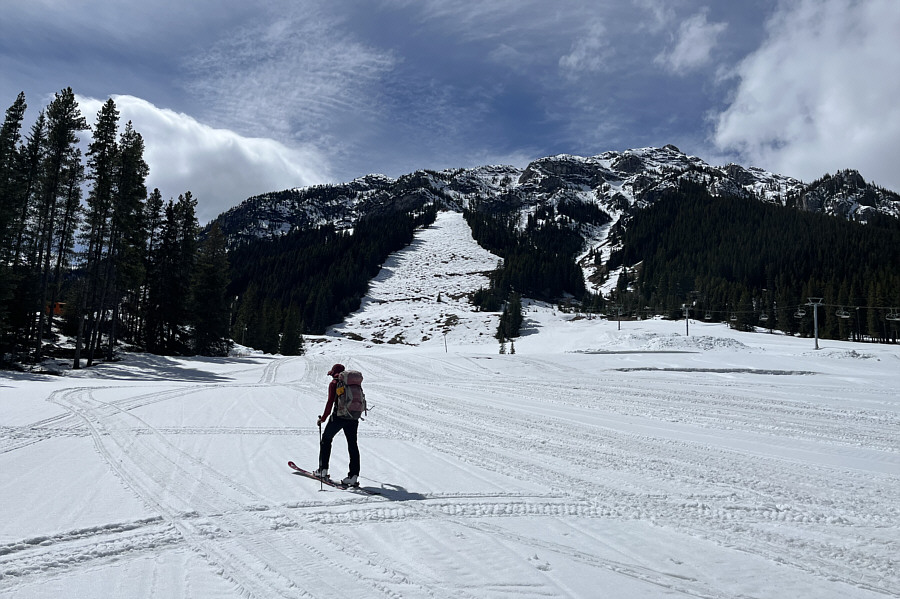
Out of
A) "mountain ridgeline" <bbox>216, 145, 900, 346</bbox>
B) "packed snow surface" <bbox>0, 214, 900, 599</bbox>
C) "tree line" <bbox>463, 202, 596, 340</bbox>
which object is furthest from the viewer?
"tree line" <bbox>463, 202, 596, 340</bbox>

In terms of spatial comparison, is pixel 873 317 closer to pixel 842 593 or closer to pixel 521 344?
pixel 521 344

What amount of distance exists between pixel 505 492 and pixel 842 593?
12.5 feet

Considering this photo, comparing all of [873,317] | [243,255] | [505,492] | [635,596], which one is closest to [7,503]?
[505,492]

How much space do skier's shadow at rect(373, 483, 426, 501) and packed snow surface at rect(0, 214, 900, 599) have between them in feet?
0.14

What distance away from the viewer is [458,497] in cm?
679

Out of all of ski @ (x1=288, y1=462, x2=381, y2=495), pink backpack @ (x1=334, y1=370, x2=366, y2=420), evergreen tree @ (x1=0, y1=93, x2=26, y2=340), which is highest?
evergreen tree @ (x1=0, y1=93, x2=26, y2=340)

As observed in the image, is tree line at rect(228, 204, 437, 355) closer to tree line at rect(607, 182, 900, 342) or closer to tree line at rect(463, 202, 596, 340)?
tree line at rect(463, 202, 596, 340)

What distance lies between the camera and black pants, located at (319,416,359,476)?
7.27 meters

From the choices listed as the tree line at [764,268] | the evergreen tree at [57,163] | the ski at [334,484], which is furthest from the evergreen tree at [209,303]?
the tree line at [764,268]

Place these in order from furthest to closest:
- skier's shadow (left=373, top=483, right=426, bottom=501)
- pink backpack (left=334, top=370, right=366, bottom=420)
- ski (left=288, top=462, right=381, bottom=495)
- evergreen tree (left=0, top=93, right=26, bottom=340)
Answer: evergreen tree (left=0, top=93, right=26, bottom=340), pink backpack (left=334, top=370, right=366, bottom=420), ski (left=288, top=462, right=381, bottom=495), skier's shadow (left=373, top=483, right=426, bottom=501)

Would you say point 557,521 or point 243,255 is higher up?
point 243,255

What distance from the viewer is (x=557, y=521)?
5.93m

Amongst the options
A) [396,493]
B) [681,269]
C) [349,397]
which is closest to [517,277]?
[681,269]

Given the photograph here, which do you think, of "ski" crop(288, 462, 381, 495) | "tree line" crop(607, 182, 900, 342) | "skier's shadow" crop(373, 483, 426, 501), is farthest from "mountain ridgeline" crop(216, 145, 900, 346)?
"skier's shadow" crop(373, 483, 426, 501)
